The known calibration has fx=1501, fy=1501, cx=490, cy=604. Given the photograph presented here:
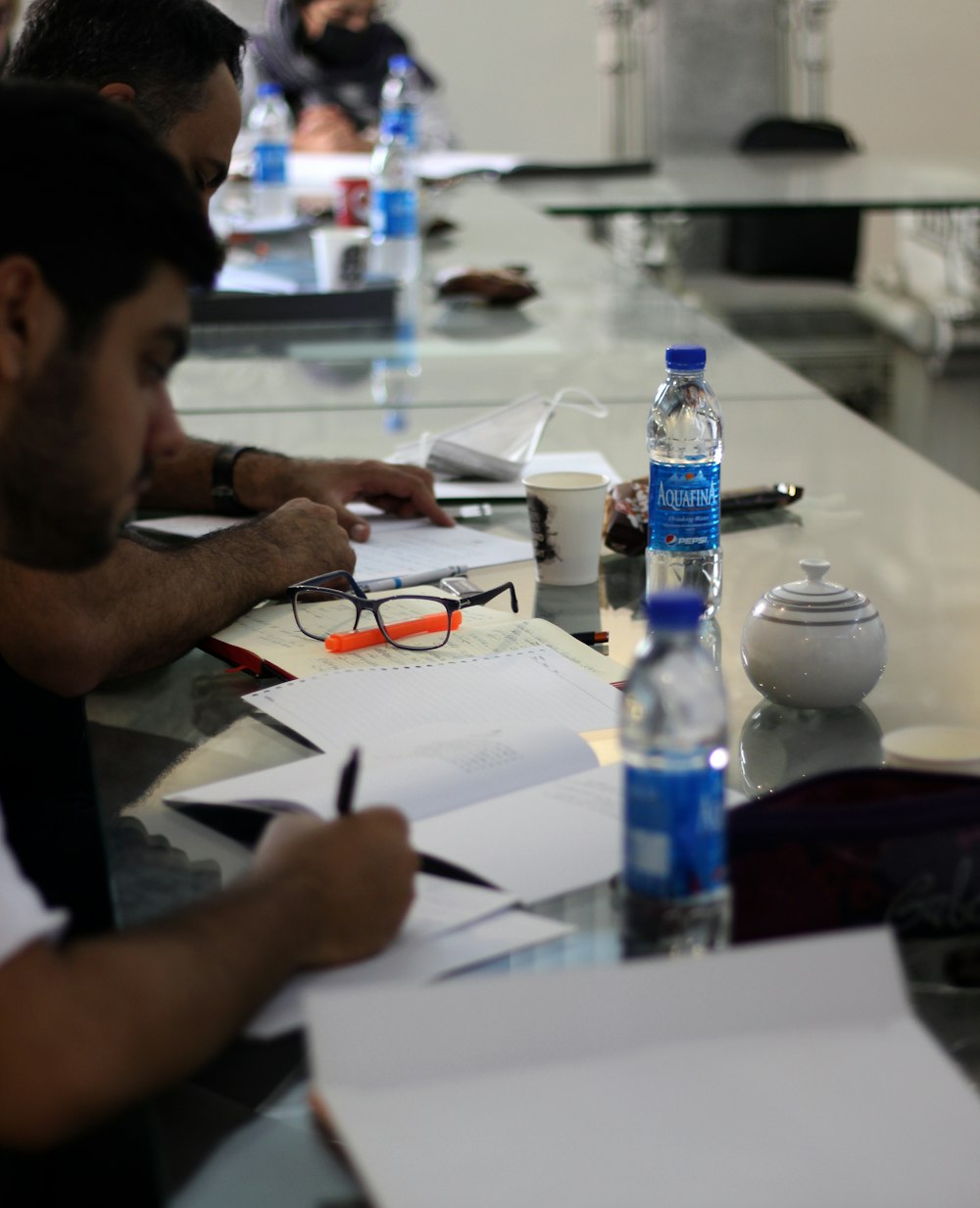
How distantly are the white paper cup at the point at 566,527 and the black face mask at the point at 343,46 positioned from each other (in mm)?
4914

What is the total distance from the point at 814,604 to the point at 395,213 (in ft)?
7.01

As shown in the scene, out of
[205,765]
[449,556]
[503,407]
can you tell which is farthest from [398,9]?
[205,765]

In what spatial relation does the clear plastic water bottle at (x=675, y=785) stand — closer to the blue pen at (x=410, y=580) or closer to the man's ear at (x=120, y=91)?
the blue pen at (x=410, y=580)

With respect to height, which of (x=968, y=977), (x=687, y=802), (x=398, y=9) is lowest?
(x=968, y=977)

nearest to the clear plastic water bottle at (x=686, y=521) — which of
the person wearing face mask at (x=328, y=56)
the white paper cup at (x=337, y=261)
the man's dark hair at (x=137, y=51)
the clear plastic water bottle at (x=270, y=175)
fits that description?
the man's dark hair at (x=137, y=51)

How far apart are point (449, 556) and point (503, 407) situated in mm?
470

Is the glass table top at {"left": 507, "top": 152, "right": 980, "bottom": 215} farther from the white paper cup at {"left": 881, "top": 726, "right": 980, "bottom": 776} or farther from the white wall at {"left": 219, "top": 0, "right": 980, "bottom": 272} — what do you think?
the white paper cup at {"left": 881, "top": 726, "right": 980, "bottom": 776}

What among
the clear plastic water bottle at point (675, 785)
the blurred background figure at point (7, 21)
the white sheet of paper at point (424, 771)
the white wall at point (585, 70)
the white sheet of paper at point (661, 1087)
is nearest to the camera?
the white sheet of paper at point (661, 1087)

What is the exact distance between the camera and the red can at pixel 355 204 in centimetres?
350

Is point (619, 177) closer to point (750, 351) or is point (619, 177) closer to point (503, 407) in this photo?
point (750, 351)

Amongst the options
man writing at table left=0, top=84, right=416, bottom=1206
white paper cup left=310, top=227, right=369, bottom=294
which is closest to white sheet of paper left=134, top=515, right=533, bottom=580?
man writing at table left=0, top=84, right=416, bottom=1206

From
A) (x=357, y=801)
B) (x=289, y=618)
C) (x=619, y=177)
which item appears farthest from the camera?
(x=619, y=177)

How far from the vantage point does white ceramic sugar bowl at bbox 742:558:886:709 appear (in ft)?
3.66

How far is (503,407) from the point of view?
194 cm
